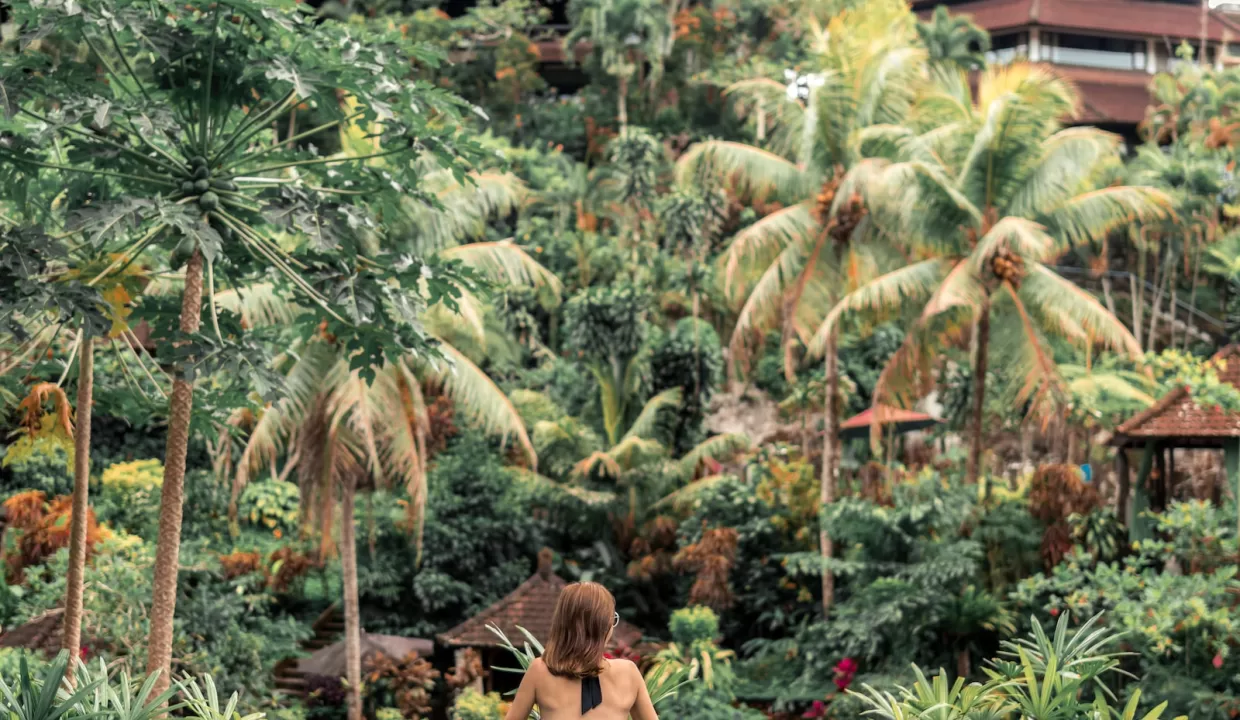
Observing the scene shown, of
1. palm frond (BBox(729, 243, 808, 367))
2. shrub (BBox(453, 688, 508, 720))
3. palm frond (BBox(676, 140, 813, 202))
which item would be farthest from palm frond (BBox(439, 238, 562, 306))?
shrub (BBox(453, 688, 508, 720))

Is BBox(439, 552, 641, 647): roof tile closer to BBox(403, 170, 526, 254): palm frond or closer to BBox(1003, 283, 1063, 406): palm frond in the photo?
BBox(403, 170, 526, 254): palm frond

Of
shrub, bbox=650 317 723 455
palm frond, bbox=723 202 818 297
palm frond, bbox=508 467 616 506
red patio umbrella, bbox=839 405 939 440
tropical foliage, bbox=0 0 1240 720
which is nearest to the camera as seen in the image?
tropical foliage, bbox=0 0 1240 720

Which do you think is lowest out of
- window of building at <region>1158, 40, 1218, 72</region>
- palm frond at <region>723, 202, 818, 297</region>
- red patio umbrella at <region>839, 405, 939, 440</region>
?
red patio umbrella at <region>839, 405, 939, 440</region>

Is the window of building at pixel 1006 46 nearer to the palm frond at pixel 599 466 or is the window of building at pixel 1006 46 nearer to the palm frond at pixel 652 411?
the palm frond at pixel 652 411

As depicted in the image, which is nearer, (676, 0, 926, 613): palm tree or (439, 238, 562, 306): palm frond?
(439, 238, 562, 306): palm frond

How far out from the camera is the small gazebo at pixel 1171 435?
1526 cm

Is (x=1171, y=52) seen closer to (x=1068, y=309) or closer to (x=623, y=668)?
(x=1068, y=309)

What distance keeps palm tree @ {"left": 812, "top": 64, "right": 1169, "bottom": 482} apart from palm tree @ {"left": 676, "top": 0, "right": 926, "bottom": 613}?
2.20 ft

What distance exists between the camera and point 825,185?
18844 mm

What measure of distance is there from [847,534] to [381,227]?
423 inches

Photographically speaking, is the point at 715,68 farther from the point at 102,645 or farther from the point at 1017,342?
the point at 102,645

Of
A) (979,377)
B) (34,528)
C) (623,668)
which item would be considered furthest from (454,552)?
(623,668)

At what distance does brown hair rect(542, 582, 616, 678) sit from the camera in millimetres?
4023

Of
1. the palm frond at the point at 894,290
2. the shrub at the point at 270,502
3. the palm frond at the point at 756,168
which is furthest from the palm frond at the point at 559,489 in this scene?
the palm frond at the point at 756,168
